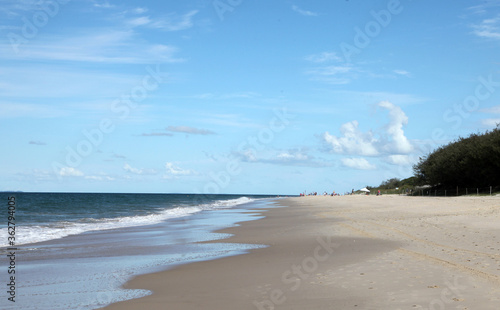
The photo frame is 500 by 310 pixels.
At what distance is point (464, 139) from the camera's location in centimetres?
5641

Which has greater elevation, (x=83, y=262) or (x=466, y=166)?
(x=466, y=166)

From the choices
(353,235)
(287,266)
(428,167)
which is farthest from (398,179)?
(287,266)

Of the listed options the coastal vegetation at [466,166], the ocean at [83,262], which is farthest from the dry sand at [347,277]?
the coastal vegetation at [466,166]

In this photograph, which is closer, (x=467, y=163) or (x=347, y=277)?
(x=347, y=277)

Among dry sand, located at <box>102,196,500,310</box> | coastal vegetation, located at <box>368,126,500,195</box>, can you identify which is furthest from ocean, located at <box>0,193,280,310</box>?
coastal vegetation, located at <box>368,126,500,195</box>

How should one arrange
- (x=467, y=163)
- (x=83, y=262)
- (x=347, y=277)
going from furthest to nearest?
(x=467, y=163) → (x=83, y=262) → (x=347, y=277)

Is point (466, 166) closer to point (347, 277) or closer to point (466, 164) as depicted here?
point (466, 164)

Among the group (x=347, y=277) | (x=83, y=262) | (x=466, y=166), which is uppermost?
(x=466, y=166)

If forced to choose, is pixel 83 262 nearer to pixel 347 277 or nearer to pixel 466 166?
pixel 347 277

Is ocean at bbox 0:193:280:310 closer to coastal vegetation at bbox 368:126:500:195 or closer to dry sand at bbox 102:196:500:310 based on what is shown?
dry sand at bbox 102:196:500:310

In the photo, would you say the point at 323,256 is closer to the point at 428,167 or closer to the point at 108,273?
the point at 108,273

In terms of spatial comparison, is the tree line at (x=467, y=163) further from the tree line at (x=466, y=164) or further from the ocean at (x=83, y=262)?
the ocean at (x=83, y=262)

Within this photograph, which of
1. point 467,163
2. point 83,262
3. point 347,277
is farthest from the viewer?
point 467,163

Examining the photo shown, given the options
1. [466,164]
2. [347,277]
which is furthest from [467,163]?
[347,277]
